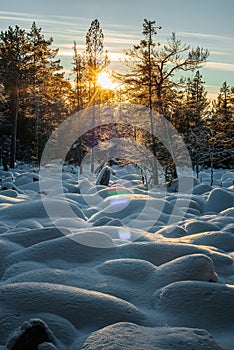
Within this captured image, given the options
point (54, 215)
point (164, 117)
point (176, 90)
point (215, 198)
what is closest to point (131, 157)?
point (164, 117)

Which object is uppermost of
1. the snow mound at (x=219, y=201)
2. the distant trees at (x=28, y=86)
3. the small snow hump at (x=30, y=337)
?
the distant trees at (x=28, y=86)

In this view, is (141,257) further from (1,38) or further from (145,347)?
(1,38)

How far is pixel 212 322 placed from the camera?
103 inches

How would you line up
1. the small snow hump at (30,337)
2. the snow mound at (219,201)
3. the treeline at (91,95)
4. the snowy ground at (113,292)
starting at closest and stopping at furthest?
the small snow hump at (30,337), the snowy ground at (113,292), the snow mound at (219,201), the treeline at (91,95)

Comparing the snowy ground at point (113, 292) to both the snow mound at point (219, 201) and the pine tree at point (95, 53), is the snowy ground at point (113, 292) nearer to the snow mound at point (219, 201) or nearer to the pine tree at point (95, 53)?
the snow mound at point (219, 201)

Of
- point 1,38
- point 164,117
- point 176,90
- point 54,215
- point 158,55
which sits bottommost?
point 54,215

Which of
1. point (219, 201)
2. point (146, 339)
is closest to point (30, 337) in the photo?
point (146, 339)

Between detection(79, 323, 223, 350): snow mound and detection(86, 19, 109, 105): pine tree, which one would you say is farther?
detection(86, 19, 109, 105): pine tree

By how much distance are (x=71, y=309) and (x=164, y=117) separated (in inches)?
703

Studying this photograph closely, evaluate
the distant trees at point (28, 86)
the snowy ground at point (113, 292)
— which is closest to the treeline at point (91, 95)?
the distant trees at point (28, 86)

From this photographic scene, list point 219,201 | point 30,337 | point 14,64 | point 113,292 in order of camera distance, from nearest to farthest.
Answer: point 30,337 → point 113,292 → point 219,201 → point 14,64

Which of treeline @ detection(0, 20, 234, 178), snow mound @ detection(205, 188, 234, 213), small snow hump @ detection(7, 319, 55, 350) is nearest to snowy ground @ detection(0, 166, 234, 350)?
small snow hump @ detection(7, 319, 55, 350)

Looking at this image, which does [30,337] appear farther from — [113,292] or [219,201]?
A: [219,201]

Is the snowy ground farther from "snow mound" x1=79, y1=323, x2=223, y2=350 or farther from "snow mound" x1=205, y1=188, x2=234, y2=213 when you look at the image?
"snow mound" x1=205, y1=188, x2=234, y2=213
